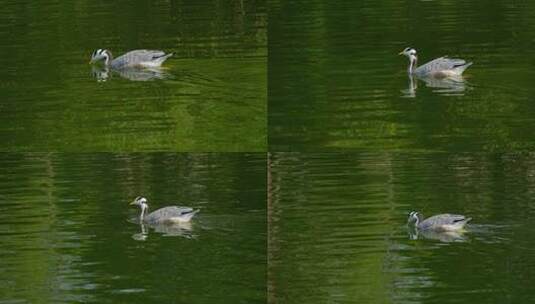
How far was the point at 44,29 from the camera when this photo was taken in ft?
54.0

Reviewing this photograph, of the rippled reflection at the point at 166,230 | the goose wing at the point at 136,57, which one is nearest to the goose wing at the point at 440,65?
the goose wing at the point at 136,57

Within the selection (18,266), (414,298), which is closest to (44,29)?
(18,266)

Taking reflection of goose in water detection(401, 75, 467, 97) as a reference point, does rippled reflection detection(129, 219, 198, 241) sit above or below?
below

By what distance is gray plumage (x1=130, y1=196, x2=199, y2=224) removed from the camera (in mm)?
11648

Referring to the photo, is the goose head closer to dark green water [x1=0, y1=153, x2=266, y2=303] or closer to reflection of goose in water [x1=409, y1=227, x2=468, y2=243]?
dark green water [x1=0, y1=153, x2=266, y2=303]

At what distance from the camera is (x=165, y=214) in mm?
12000

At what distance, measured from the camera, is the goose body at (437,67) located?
47.0ft

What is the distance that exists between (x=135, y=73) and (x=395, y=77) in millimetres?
2730

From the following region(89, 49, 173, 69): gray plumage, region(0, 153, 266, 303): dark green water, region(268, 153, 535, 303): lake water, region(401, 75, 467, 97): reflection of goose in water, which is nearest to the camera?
region(268, 153, 535, 303): lake water

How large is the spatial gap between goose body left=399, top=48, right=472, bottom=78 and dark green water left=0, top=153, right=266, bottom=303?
2889 millimetres

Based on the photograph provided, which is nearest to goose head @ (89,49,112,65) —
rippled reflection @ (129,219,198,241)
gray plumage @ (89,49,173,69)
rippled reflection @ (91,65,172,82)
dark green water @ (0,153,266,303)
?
gray plumage @ (89,49,173,69)

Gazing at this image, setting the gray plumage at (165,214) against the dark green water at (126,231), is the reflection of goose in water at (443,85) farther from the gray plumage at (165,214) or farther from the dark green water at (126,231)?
the gray plumage at (165,214)

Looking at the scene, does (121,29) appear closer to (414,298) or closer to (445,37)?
(445,37)

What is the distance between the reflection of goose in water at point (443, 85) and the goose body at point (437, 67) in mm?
57
